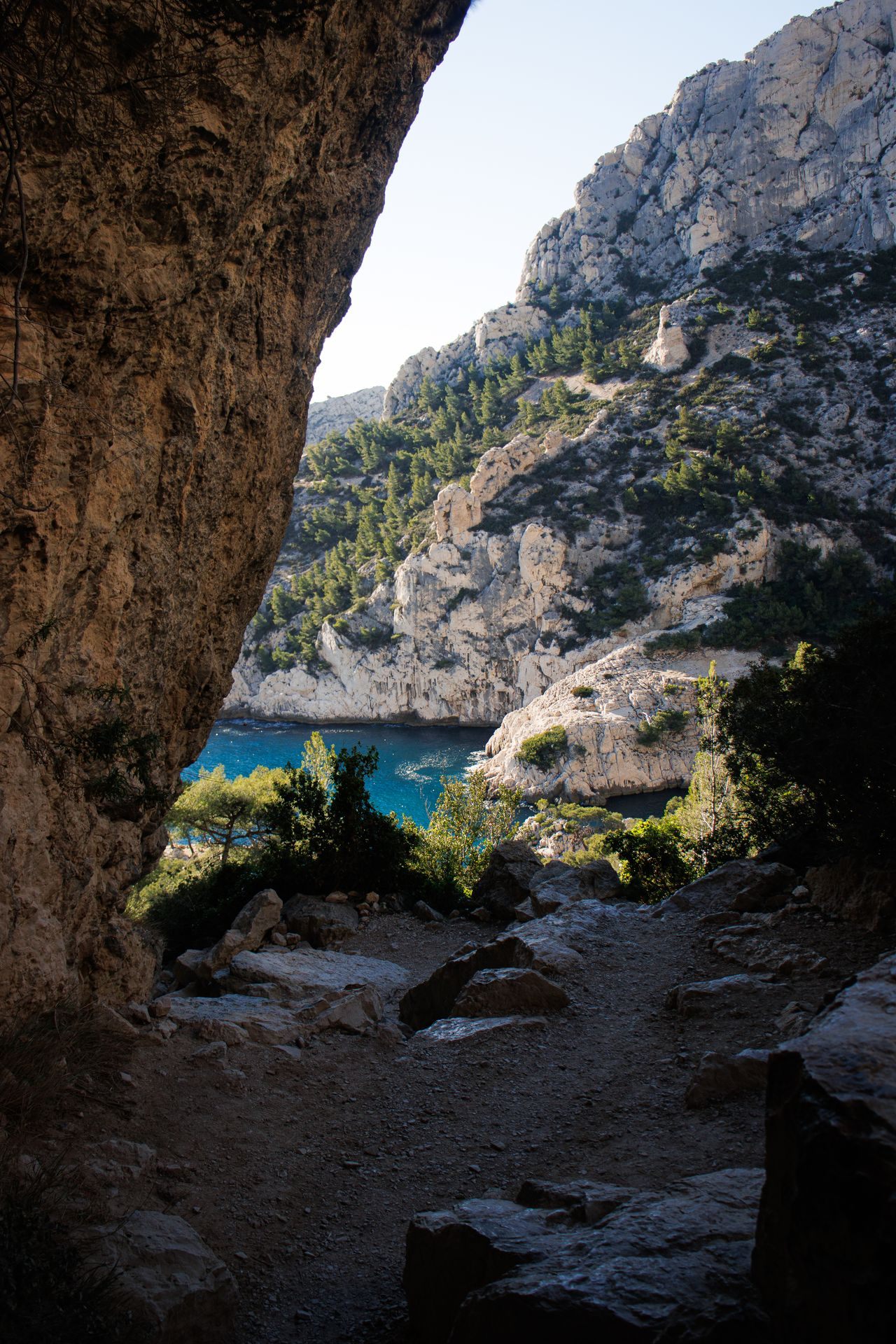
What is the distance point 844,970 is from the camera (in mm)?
6426

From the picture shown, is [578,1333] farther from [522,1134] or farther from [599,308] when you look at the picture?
[599,308]

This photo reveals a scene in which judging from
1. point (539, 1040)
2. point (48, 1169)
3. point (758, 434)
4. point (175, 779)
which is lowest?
point (539, 1040)

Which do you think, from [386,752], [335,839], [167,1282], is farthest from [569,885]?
[386,752]

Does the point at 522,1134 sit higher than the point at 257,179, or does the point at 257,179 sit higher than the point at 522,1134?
the point at 257,179

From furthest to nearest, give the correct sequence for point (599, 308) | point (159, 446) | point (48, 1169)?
point (599, 308) < point (159, 446) < point (48, 1169)

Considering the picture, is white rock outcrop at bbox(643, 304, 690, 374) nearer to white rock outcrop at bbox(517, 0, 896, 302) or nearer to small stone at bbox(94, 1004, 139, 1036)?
white rock outcrop at bbox(517, 0, 896, 302)

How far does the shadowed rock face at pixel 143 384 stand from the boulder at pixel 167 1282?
239 cm

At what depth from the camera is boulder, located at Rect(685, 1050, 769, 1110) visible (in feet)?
15.2

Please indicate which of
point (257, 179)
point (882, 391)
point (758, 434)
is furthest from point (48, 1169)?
point (882, 391)

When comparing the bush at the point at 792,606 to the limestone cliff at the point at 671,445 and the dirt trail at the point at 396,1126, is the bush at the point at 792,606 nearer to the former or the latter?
the limestone cliff at the point at 671,445

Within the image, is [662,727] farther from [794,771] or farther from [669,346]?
[669,346]

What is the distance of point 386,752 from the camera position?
4894cm

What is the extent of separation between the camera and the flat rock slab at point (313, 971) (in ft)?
27.5

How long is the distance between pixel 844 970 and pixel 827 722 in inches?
130
